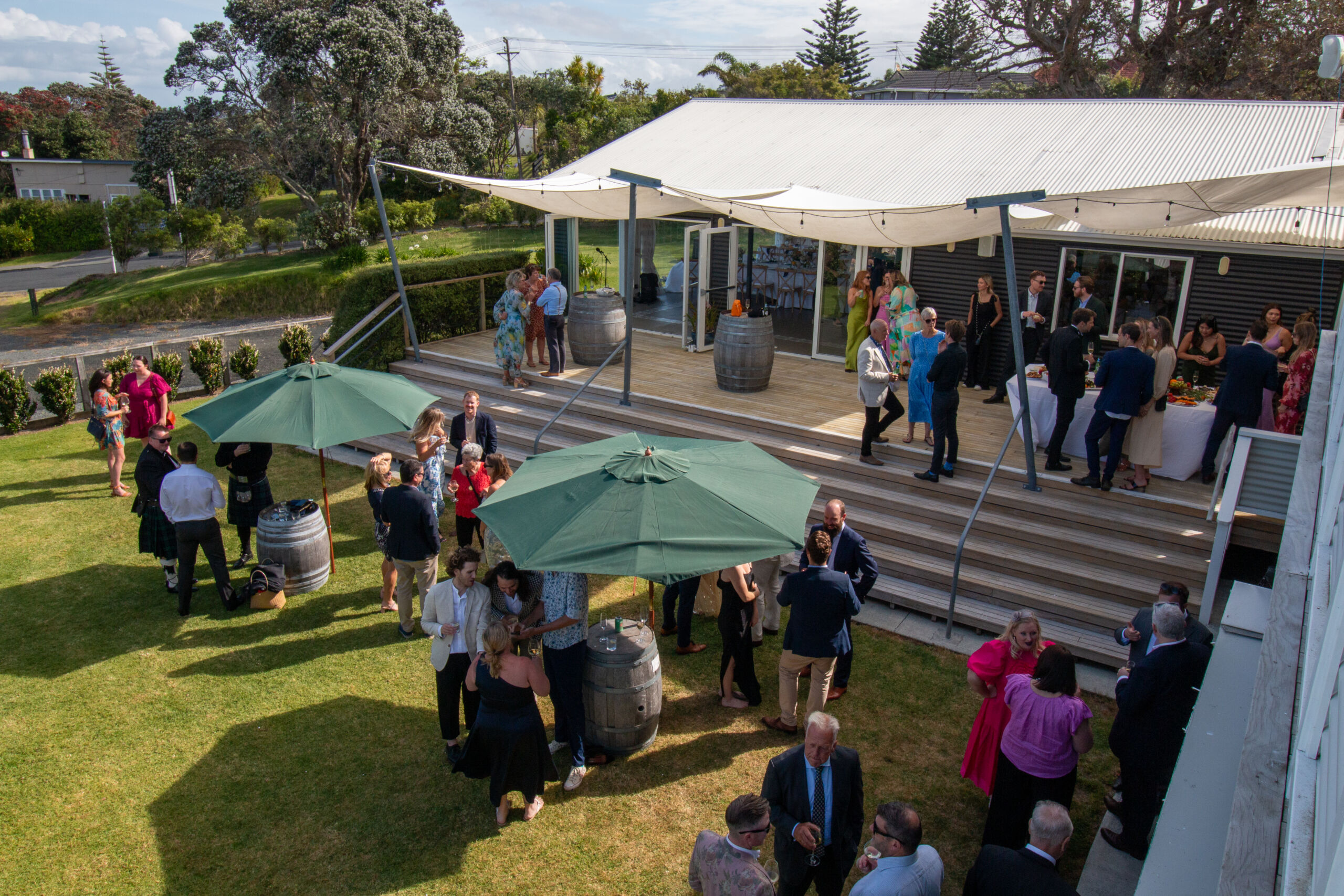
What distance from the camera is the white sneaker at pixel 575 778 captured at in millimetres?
5863

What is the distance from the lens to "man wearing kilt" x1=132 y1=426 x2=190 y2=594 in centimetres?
831

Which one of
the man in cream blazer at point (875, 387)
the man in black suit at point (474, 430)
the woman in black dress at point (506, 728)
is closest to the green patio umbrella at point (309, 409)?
the man in black suit at point (474, 430)

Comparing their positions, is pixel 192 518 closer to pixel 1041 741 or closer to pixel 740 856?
pixel 740 856

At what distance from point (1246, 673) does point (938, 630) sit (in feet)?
10.5

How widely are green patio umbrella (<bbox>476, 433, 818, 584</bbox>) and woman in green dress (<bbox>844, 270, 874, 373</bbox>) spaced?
6.39 meters

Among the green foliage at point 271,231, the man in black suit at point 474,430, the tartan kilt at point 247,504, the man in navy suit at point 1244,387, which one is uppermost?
the green foliage at point 271,231

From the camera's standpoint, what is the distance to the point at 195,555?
319 inches

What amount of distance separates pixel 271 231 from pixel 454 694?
1356 inches

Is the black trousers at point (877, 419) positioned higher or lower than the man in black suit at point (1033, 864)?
higher

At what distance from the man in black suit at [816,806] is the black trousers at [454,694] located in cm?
235

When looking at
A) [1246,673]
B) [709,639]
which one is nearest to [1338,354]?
[1246,673]

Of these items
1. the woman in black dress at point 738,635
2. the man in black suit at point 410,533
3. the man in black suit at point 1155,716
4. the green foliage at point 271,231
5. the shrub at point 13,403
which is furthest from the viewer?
the green foliage at point 271,231

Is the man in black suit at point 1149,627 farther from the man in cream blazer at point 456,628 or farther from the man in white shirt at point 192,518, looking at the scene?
the man in white shirt at point 192,518

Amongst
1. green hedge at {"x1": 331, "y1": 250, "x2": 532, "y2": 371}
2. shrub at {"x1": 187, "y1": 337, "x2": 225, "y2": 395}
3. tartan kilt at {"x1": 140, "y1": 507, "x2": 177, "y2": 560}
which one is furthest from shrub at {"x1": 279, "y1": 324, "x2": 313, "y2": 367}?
tartan kilt at {"x1": 140, "y1": 507, "x2": 177, "y2": 560}
